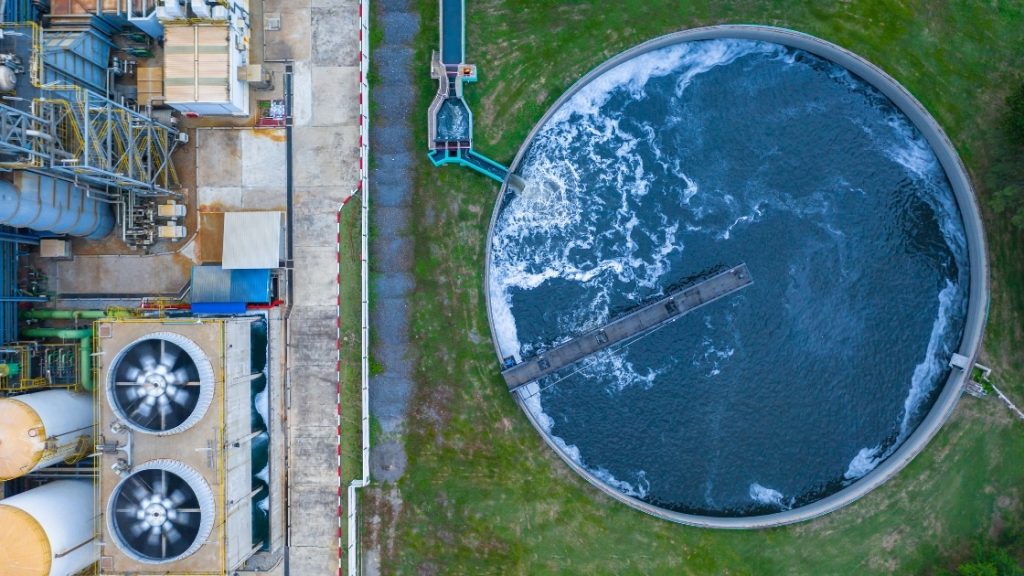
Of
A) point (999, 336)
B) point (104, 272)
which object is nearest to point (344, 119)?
point (104, 272)

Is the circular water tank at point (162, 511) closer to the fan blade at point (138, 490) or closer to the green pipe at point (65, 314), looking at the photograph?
the fan blade at point (138, 490)

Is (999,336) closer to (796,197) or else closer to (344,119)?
(796,197)

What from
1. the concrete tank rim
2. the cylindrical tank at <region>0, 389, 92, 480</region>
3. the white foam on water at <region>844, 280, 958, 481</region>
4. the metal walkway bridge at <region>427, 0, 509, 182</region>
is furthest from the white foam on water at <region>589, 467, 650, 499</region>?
the cylindrical tank at <region>0, 389, 92, 480</region>

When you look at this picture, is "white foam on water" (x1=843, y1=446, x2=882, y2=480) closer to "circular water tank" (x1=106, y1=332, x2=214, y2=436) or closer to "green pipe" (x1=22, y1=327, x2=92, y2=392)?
"circular water tank" (x1=106, y1=332, x2=214, y2=436)

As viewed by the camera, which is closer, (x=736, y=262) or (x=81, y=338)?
(x=81, y=338)

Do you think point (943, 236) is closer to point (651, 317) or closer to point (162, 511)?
point (651, 317)

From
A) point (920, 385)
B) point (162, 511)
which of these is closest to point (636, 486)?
point (920, 385)
